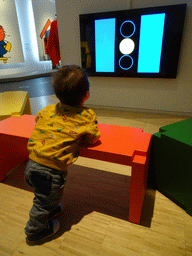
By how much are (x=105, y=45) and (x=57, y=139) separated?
1.99 m

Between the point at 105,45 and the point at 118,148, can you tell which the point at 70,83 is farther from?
the point at 105,45

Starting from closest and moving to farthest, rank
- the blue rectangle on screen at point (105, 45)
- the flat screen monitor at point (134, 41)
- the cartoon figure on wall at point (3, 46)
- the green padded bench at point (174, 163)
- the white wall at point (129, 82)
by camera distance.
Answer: the green padded bench at point (174, 163)
the flat screen monitor at point (134, 41)
the white wall at point (129, 82)
the blue rectangle on screen at point (105, 45)
the cartoon figure on wall at point (3, 46)

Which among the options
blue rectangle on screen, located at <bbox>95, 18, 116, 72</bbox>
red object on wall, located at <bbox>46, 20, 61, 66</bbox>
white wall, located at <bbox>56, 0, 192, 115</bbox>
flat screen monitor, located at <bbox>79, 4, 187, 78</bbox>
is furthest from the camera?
red object on wall, located at <bbox>46, 20, 61, 66</bbox>

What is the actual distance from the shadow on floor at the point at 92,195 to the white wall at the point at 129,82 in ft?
4.92

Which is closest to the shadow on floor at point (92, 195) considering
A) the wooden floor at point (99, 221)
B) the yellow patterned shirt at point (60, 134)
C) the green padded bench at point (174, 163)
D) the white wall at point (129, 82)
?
the wooden floor at point (99, 221)

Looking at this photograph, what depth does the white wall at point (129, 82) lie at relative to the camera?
2137 mm

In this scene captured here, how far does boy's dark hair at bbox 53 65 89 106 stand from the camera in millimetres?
729

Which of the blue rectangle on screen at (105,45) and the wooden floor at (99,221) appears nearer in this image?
the wooden floor at (99,221)

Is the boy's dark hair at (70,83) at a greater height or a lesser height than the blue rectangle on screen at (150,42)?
lesser

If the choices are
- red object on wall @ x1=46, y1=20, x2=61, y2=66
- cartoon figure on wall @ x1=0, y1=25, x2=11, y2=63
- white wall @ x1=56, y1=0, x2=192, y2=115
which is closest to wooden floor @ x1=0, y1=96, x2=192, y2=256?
white wall @ x1=56, y1=0, x2=192, y2=115

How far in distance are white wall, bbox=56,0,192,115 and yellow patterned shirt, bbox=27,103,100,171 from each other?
183cm

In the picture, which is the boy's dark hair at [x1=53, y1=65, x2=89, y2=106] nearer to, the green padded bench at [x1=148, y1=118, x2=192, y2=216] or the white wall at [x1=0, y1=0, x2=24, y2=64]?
the green padded bench at [x1=148, y1=118, x2=192, y2=216]

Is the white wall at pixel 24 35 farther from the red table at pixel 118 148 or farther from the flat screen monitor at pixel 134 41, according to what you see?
the red table at pixel 118 148

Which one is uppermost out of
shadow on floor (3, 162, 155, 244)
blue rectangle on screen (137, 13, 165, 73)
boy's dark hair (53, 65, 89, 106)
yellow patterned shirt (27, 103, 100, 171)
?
blue rectangle on screen (137, 13, 165, 73)
